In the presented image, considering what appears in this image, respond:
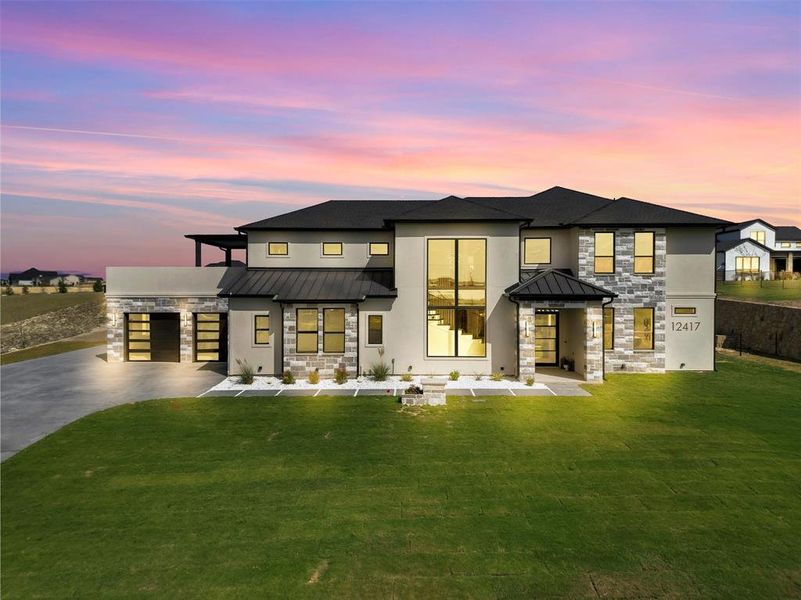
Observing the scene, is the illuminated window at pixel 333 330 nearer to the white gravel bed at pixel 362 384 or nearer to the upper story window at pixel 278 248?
the white gravel bed at pixel 362 384

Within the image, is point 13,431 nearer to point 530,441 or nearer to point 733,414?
point 530,441

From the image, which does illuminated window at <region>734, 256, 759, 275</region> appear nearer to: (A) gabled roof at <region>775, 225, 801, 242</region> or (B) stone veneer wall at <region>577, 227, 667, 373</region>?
(A) gabled roof at <region>775, 225, 801, 242</region>

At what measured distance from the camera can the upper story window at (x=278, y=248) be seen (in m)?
22.8

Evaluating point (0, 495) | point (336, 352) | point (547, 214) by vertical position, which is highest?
point (547, 214)

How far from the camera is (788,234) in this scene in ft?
223

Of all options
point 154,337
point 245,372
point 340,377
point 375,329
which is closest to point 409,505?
point 340,377

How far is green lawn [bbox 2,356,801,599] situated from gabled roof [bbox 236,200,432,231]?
11296 mm

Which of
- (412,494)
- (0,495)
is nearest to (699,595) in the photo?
(412,494)

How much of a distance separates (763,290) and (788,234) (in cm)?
4327

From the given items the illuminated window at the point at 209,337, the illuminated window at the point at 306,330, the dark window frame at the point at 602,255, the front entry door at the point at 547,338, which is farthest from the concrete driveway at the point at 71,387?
the dark window frame at the point at 602,255

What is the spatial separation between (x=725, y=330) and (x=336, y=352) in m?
28.9

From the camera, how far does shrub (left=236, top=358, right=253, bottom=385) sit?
18.9 m

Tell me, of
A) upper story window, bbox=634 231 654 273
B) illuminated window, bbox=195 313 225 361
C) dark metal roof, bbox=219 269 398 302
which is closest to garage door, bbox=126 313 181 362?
illuminated window, bbox=195 313 225 361

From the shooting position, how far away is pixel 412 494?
8953 mm
